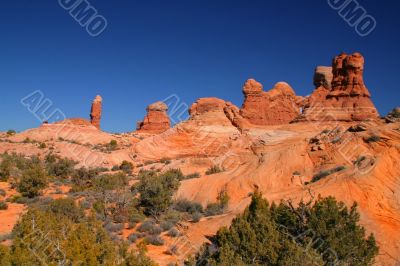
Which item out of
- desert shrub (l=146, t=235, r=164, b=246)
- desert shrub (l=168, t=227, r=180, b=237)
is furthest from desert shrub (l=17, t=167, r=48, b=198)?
desert shrub (l=146, t=235, r=164, b=246)

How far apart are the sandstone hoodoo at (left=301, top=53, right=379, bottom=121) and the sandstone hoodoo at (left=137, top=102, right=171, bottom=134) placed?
1274 inches

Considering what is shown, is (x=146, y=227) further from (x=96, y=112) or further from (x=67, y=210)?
(x=96, y=112)

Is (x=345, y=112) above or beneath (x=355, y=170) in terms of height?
above

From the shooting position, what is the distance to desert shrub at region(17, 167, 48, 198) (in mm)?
20453

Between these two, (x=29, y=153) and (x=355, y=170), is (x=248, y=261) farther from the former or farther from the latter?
(x=29, y=153)

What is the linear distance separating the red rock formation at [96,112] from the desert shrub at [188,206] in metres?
50.4

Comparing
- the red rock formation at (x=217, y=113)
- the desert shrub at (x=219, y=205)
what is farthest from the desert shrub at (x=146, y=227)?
the red rock formation at (x=217, y=113)

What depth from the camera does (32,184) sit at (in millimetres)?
20875

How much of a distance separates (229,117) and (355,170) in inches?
1150

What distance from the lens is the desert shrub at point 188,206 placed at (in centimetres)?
1809

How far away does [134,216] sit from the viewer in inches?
629

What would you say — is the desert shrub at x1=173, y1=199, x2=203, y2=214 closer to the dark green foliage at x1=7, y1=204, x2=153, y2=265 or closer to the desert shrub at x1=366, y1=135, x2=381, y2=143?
the dark green foliage at x1=7, y1=204, x2=153, y2=265

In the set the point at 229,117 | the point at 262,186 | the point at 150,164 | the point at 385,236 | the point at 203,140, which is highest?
the point at 229,117

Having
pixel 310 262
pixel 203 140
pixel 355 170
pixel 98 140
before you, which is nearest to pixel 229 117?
pixel 203 140
